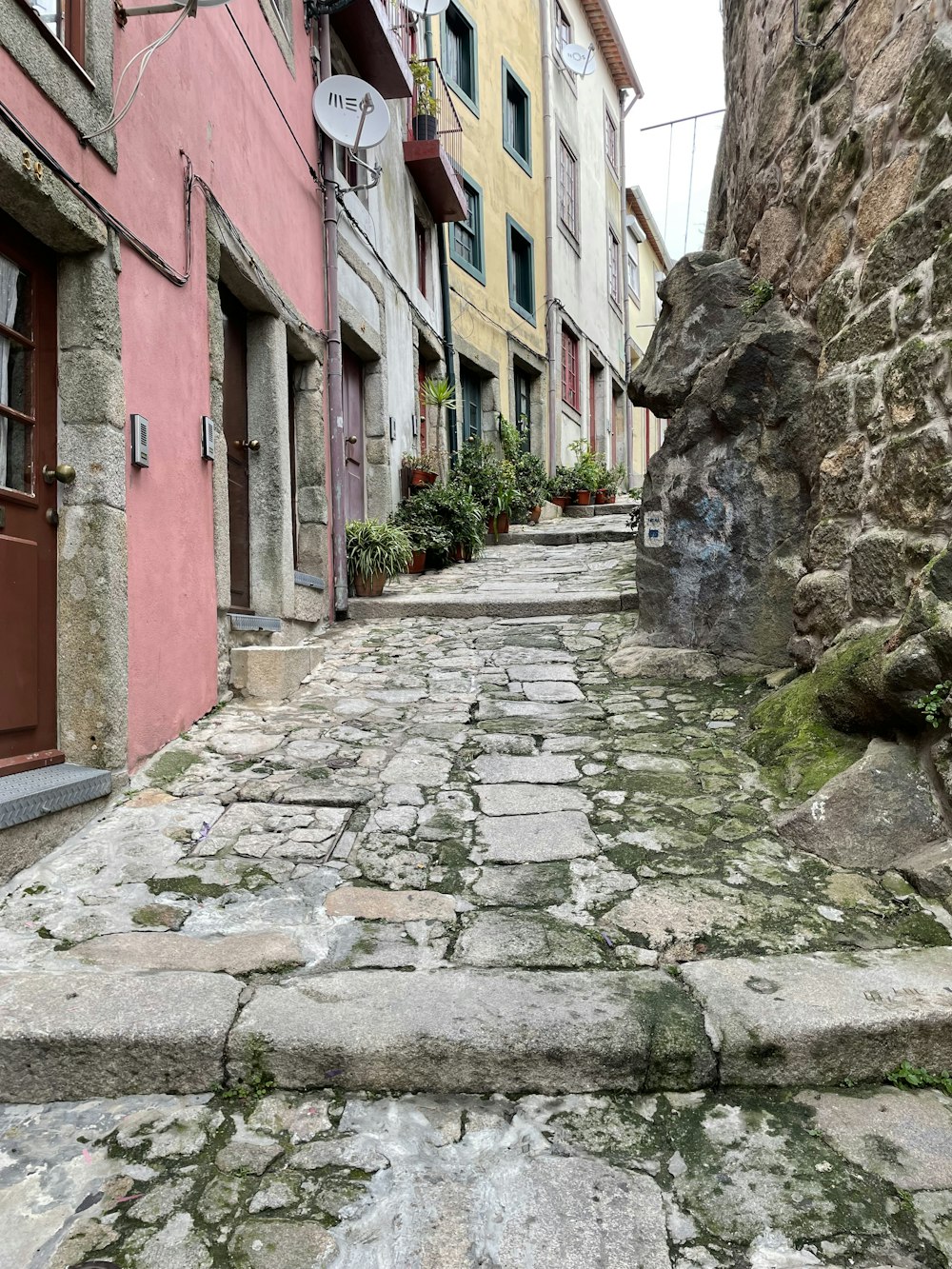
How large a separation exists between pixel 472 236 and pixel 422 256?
2.22 meters

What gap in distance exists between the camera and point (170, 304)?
3.91 metres

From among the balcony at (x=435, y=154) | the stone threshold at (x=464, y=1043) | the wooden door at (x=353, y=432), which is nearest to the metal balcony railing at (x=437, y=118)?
the balcony at (x=435, y=154)

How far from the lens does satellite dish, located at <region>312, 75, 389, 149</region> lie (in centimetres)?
632

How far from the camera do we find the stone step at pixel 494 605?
618cm

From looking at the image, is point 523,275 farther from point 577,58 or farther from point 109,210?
point 109,210

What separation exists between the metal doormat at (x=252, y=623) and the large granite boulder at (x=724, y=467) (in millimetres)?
2186

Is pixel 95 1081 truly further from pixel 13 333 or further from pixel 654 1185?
pixel 13 333

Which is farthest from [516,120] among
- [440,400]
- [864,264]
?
[864,264]

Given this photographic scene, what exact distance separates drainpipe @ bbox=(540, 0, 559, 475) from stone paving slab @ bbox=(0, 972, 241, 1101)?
12.1 metres

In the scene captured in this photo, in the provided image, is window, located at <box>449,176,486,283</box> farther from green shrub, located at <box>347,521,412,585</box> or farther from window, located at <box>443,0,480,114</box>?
green shrub, located at <box>347,521,412,585</box>

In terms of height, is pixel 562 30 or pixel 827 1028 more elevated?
pixel 562 30

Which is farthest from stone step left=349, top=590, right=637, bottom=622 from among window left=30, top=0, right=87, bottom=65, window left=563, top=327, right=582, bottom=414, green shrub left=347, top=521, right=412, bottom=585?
window left=563, top=327, right=582, bottom=414

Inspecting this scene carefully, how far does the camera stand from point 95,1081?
1.87 m

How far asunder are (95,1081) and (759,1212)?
139 centimetres
